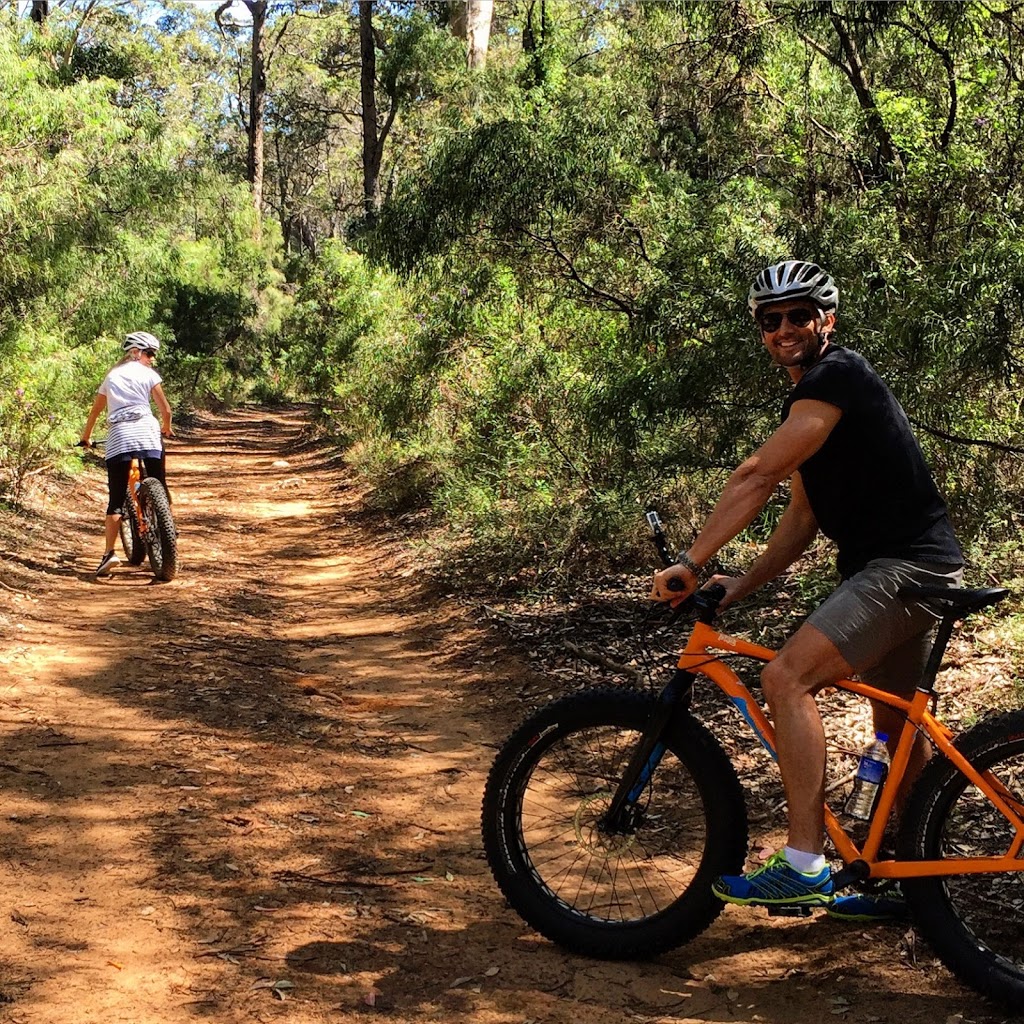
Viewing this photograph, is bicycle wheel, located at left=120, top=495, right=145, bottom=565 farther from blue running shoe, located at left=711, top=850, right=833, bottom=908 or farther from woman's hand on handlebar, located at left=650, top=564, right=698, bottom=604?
blue running shoe, located at left=711, top=850, right=833, bottom=908

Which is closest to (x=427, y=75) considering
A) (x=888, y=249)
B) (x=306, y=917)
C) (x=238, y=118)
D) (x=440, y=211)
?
(x=440, y=211)

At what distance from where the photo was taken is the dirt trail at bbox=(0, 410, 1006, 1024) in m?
3.41

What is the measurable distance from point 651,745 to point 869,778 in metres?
0.69

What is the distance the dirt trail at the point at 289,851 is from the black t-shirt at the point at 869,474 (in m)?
1.35

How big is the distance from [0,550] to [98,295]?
602 centimetres

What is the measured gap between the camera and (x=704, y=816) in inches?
147

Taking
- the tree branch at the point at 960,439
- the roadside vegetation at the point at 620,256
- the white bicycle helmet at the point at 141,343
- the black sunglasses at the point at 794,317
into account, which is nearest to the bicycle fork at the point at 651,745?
the black sunglasses at the point at 794,317

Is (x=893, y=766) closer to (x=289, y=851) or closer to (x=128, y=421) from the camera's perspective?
(x=289, y=851)

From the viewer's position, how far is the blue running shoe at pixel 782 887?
3.38 meters

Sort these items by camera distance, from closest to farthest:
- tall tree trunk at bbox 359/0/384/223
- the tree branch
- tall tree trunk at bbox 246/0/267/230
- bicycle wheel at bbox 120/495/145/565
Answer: the tree branch, bicycle wheel at bbox 120/495/145/565, tall tree trunk at bbox 359/0/384/223, tall tree trunk at bbox 246/0/267/230

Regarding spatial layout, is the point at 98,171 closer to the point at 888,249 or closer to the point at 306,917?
the point at 888,249

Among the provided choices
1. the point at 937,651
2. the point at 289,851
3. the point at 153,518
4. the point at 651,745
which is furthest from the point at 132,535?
the point at 937,651

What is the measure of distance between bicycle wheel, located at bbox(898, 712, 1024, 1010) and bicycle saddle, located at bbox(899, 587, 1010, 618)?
34 cm

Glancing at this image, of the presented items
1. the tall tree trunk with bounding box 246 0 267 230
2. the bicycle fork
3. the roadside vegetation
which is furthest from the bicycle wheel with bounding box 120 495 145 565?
the tall tree trunk with bounding box 246 0 267 230
